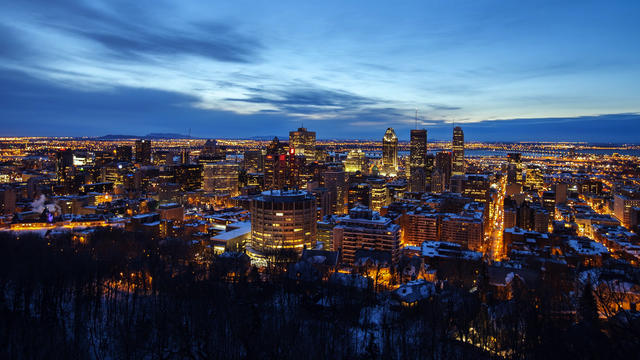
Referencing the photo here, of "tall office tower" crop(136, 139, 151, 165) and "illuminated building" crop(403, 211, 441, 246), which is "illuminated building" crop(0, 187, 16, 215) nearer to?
"illuminated building" crop(403, 211, 441, 246)

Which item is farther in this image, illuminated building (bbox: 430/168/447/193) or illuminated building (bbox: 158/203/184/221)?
illuminated building (bbox: 430/168/447/193)

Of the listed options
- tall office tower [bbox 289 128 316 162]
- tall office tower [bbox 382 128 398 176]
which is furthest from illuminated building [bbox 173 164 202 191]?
tall office tower [bbox 382 128 398 176]

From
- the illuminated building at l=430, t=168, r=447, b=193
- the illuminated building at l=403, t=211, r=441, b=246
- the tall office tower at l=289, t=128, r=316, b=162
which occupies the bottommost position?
the illuminated building at l=403, t=211, r=441, b=246

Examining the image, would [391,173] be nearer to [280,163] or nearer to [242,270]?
[280,163]

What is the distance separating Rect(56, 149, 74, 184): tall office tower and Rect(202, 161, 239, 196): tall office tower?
26.0 metres

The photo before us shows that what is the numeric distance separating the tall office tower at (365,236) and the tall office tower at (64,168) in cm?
6563

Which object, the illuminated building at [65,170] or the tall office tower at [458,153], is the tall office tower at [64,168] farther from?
the tall office tower at [458,153]

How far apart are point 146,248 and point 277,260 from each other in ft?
34.5

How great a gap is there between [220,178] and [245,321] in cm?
7624

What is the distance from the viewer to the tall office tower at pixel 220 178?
93562 mm

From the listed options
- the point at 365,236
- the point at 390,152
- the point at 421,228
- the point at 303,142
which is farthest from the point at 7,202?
the point at 390,152

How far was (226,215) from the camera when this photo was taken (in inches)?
2362

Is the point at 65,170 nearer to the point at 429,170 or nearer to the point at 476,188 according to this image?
the point at 476,188

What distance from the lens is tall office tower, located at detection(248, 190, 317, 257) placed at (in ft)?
137
